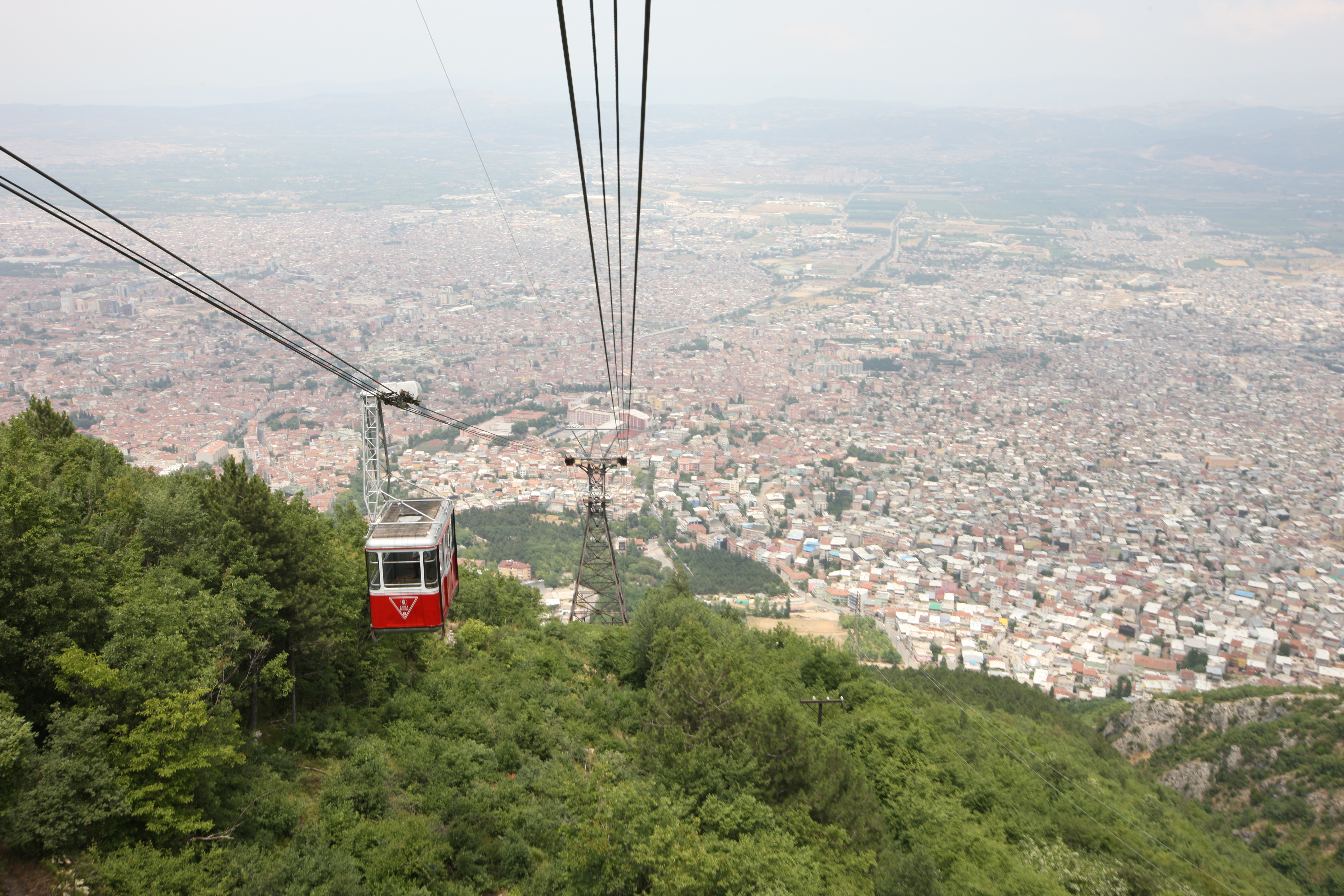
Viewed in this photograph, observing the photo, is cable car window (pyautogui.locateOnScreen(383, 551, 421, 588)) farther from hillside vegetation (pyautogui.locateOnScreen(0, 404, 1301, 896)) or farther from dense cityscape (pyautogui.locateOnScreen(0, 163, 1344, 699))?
dense cityscape (pyautogui.locateOnScreen(0, 163, 1344, 699))

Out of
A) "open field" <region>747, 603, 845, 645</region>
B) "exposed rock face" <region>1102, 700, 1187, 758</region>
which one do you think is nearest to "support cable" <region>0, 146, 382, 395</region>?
"open field" <region>747, 603, 845, 645</region>

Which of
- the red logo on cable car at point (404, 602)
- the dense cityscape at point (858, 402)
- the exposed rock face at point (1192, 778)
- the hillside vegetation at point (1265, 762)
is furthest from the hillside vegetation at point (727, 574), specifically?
the red logo on cable car at point (404, 602)

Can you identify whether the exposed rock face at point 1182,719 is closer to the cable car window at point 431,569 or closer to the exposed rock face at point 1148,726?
the exposed rock face at point 1148,726

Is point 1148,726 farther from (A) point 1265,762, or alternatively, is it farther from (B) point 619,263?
(B) point 619,263

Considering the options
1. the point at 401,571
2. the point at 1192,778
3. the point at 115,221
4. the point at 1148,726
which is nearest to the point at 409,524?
the point at 401,571

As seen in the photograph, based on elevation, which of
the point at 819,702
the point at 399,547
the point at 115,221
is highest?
the point at 115,221
